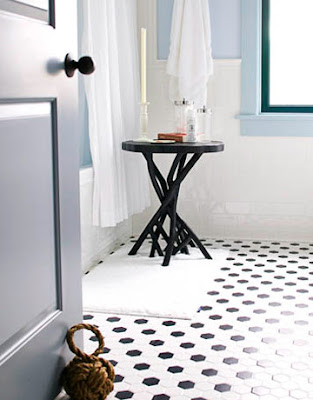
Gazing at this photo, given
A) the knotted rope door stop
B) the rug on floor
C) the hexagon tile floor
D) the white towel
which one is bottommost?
the hexagon tile floor

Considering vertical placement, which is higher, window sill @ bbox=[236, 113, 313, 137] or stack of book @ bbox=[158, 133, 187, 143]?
window sill @ bbox=[236, 113, 313, 137]

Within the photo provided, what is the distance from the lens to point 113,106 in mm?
3623

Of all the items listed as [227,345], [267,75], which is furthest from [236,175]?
[227,345]

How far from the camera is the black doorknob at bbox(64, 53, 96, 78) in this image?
1.80 meters

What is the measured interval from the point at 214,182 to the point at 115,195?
94 centimetres

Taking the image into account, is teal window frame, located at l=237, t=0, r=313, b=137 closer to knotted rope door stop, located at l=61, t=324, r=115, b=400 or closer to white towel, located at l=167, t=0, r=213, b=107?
white towel, located at l=167, t=0, r=213, b=107

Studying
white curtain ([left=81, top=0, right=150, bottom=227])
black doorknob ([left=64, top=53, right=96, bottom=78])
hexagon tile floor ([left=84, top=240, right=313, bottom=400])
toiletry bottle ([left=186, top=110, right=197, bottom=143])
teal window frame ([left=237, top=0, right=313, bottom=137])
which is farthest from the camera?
teal window frame ([left=237, top=0, right=313, bottom=137])

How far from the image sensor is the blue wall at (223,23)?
4145 mm

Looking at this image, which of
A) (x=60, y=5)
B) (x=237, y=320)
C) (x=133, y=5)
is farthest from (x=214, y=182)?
(x=60, y=5)

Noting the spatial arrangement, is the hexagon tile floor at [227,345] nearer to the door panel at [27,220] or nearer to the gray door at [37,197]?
the gray door at [37,197]

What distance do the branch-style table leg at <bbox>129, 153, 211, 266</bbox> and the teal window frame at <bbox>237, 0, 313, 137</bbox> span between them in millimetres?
699

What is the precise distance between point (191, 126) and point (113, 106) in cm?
45

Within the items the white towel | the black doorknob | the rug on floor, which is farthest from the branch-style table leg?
the black doorknob

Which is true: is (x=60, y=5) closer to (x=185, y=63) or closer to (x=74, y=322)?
(x=74, y=322)
